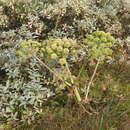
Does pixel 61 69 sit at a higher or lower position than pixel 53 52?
lower

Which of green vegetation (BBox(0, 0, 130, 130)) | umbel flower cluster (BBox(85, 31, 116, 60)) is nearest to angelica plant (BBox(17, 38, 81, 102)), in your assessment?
green vegetation (BBox(0, 0, 130, 130))

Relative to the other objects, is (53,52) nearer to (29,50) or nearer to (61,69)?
(29,50)

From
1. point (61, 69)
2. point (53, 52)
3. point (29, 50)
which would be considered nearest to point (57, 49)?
point (53, 52)

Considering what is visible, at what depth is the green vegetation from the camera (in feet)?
13.7

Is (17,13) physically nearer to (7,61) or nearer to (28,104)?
(7,61)

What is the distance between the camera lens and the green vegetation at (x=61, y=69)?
13.7 feet

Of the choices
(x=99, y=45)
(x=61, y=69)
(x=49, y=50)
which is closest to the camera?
(x=49, y=50)

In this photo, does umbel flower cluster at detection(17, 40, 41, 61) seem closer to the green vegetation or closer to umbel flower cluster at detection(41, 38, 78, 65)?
the green vegetation

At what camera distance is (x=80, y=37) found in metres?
5.60

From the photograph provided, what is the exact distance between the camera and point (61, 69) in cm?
458

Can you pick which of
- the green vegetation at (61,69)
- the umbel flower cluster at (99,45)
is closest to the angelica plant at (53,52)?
the green vegetation at (61,69)

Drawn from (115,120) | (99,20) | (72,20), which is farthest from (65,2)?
(115,120)

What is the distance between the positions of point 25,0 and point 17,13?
264mm

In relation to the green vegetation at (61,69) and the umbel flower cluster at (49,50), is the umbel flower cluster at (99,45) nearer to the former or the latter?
the green vegetation at (61,69)
